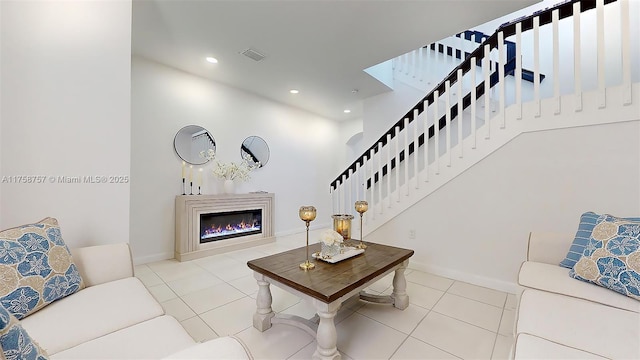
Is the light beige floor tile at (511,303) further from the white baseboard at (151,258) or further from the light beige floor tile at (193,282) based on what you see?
the white baseboard at (151,258)

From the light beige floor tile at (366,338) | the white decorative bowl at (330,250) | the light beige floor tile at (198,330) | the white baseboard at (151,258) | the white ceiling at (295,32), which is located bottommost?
the light beige floor tile at (198,330)

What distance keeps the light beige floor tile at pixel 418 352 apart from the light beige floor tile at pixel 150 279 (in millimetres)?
2460

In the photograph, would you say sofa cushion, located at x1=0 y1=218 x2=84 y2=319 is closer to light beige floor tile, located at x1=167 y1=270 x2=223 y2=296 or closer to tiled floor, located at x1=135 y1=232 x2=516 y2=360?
tiled floor, located at x1=135 y1=232 x2=516 y2=360

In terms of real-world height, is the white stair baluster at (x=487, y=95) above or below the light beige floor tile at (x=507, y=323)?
above

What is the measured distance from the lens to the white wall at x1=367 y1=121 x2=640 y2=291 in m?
2.05

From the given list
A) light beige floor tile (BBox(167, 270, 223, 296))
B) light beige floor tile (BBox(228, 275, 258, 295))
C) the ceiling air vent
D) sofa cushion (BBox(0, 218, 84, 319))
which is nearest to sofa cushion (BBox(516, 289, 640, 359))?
light beige floor tile (BBox(228, 275, 258, 295))

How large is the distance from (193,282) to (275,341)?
1438 millimetres

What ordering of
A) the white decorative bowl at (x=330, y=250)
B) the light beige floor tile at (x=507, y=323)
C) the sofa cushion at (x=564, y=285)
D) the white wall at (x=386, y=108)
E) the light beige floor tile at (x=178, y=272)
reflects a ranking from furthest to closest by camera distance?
the white wall at (x=386, y=108)
the light beige floor tile at (x=178, y=272)
the white decorative bowl at (x=330, y=250)
the light beige floor tile at (x=507, y=323)
the sofa cushion at (x=564, y=285)

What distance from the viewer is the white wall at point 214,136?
3.31 meters

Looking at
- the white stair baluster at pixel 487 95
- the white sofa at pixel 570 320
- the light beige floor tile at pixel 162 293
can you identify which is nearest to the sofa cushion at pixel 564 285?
the white sofa at pixel 570 320

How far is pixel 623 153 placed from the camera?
201 centimetres

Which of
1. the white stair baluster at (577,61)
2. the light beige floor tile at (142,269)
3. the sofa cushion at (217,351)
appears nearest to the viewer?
the sofa cushion at (217,351)

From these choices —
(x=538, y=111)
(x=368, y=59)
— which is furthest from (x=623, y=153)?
(x=368, y=59)

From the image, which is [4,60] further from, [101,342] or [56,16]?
[101,342]
